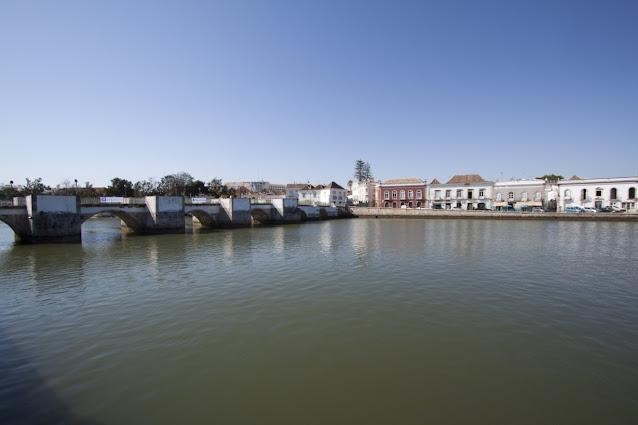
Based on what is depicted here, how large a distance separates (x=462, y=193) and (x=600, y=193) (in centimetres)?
2455

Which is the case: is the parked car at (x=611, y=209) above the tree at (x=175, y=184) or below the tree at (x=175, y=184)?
below

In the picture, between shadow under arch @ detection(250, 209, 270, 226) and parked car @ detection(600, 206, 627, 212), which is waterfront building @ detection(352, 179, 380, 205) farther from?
parked car @ detection(600, 206, 627, 212)

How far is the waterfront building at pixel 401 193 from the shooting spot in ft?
243

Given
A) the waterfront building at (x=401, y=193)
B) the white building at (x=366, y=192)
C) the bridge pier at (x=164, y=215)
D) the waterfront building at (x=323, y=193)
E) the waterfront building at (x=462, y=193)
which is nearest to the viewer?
the bridge pier at (x=164, y=215)

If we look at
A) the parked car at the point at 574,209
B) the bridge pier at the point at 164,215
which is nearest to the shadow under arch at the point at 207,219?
the bridge pier at the point at 164,215

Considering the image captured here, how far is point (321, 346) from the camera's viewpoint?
310 inches

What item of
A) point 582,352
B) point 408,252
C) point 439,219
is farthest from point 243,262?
point 439,219

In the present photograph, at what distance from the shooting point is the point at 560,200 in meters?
61.8

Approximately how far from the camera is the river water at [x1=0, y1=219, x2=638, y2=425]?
5.56 meters

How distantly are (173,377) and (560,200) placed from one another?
253 ft

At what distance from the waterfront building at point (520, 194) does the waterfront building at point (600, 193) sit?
3012mm

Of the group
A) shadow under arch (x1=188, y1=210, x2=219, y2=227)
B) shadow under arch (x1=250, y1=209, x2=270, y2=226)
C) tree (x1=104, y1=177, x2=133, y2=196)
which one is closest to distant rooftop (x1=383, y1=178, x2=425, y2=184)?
shadow under arch (x1=250, y1=209, x2=270, y2=226)

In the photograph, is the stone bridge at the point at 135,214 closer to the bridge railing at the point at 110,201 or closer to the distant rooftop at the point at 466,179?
the bridge railing at the point at 110,201

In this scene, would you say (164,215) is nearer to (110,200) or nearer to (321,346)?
(110,200)
